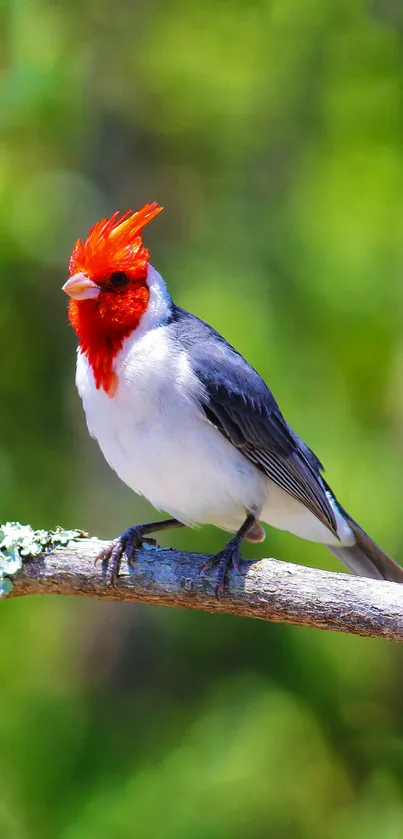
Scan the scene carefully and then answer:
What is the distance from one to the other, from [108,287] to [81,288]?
104mm

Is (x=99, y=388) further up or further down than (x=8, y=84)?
further down

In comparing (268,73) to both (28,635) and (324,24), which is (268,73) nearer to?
(324,24)

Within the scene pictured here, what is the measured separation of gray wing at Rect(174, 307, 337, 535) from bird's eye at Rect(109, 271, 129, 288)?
0.84ft

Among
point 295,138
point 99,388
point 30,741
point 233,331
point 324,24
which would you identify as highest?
point 324,24

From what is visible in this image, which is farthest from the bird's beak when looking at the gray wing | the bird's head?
the gray wing

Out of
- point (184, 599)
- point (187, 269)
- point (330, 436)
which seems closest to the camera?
point (184, 599)

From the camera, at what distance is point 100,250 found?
3145 mm

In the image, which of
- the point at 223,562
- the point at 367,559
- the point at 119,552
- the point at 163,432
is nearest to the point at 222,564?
the point at 223,562

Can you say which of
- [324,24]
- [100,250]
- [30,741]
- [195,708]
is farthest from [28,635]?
[324,24]

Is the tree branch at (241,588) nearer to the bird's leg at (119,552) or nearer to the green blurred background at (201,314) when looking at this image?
the bird's leg at (119,552)

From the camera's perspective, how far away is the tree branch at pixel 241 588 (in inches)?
113

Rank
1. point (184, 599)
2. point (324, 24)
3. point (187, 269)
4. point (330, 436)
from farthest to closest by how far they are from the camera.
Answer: point (324, 24) → point (187, 269) → point (330, 436) → point (184, 599)

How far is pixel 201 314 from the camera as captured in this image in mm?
A: 4547

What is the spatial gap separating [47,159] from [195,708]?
289cm
